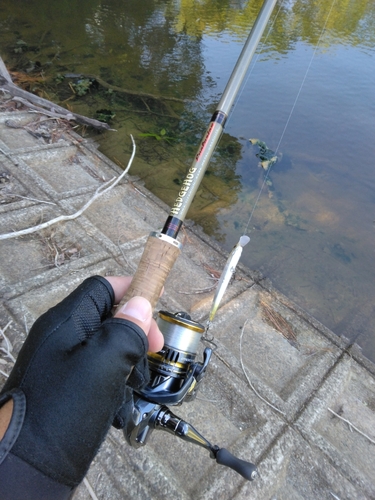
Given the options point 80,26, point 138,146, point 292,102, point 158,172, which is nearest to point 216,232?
point 158,172

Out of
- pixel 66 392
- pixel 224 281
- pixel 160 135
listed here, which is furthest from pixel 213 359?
pixel 160 135

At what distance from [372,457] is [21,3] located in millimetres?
12995

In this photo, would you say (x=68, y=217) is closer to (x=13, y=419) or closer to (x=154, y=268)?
(x=154, y=268)

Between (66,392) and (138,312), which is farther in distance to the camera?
(138,312)

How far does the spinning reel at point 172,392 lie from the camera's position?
5.55 feet

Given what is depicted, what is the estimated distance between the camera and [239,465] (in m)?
1.73

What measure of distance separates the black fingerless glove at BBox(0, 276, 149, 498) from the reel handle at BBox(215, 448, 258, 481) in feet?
2.52

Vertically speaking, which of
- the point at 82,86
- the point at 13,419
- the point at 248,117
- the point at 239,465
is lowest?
the point at 82,86

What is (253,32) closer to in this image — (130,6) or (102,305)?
(102,305)

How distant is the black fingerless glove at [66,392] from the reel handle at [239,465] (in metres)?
0.77

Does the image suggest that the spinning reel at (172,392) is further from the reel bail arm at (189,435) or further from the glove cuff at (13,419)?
the glove cuff at (13,419)

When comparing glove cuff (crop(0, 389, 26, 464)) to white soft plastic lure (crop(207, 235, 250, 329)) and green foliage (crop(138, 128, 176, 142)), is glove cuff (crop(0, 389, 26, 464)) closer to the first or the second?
white soft plastic lure (crop(207, 235, 250, 329))

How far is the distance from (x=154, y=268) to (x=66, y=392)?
0.64 meters

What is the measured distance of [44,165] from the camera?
4516mm
